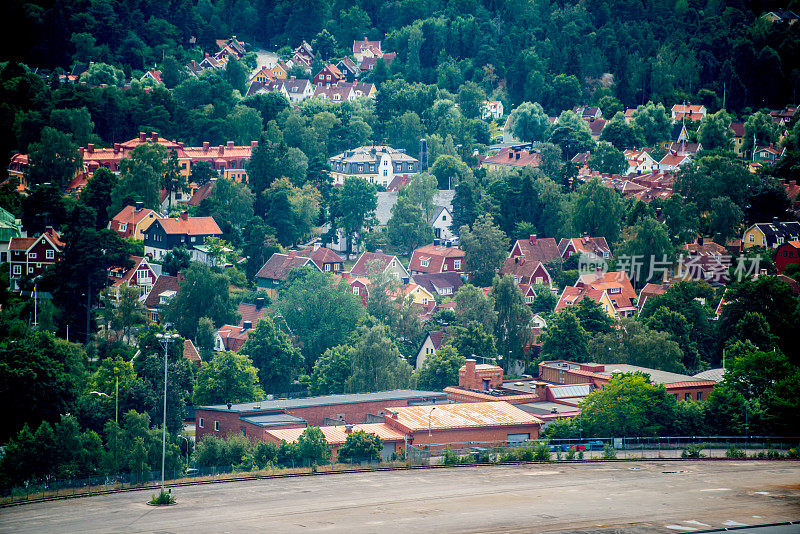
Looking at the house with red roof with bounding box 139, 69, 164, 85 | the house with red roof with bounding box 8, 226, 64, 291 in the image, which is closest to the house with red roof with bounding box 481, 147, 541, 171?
the house with red roof with bounding box 139, 69, 164, 85

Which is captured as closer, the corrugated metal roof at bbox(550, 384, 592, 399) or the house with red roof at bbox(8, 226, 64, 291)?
the corrugated metal roof at bbox(550, 384, 592, 399)

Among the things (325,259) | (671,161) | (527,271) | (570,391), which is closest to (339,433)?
(570,391)

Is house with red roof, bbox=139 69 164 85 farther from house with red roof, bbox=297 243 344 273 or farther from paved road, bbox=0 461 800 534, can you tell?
paved road, bbox=0 461 800 534

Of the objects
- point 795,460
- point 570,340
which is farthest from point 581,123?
point 795,460

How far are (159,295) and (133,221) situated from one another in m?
7.85

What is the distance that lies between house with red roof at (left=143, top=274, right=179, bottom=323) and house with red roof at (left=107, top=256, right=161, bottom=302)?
431 mm

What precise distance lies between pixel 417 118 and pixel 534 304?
117 feet

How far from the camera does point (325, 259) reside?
80.0 meters

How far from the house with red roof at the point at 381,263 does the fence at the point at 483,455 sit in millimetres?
31270

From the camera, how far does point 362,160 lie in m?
99.4

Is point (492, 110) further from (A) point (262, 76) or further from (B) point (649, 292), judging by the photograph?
(B) point (649, 292)

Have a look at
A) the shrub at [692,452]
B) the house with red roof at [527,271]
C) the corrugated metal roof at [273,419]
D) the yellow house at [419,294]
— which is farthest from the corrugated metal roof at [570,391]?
the house with red roof at [527,271]

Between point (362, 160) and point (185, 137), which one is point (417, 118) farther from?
point (185, 137)

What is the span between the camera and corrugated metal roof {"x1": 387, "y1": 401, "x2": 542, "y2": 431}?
47.1m
